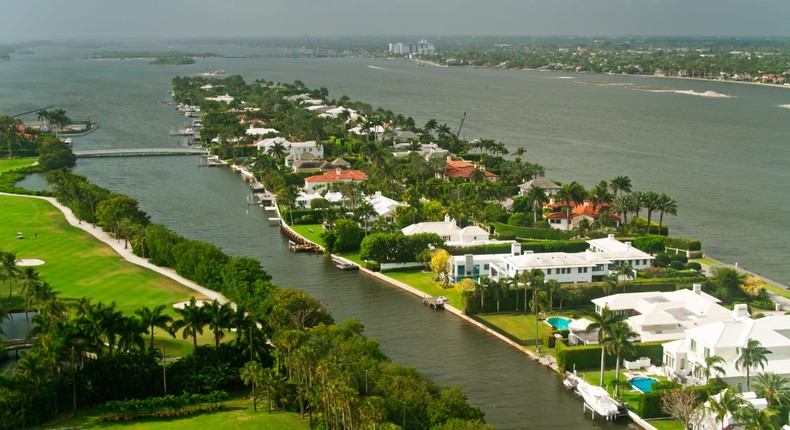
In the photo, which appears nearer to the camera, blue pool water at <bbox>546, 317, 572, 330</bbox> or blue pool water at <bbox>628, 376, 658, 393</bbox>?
blue pool water at <bbox>628, 376, 658, 393</bbox>

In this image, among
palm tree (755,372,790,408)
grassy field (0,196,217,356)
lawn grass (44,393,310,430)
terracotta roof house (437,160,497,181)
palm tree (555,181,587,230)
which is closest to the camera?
palm tree (755,372,790,408)

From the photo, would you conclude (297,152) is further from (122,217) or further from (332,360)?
(332,360)

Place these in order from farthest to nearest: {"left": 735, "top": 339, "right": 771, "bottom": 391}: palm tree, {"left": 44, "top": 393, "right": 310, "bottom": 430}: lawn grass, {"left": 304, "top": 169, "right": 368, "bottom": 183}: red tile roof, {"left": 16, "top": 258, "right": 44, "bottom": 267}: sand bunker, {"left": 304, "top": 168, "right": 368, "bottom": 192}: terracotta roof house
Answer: {"left": 304, "top": 169, "right": 368, "bottom": 183}: red tile roof
{"left": 304, "top": 168, "right": 368, "bottom": 192}: terracotta roof house
{"left": 16, "top": 258, "right": 44, "bottom": 267}: sand bunker
{"left": 735, "top": 339, "right": 771, "bottom": 391}: palm tree
{"left": 44, "top": 393, "right": 310, "bottom": 430}: lawn grass

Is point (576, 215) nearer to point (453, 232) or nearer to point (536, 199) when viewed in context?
point (536, 199)

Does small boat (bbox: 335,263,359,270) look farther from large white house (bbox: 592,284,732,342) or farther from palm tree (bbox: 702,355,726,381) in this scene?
palm tree (bbox: 702,355,726,381)

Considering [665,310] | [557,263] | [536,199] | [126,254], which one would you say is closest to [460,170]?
[536,199]

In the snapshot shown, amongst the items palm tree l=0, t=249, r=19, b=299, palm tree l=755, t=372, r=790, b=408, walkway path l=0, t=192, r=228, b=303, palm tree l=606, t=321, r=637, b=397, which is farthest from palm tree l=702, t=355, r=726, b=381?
palm tree l=0, t=249, r=19, b=299

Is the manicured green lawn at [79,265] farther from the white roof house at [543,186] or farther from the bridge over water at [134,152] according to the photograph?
the bridge over water at [134,152]
